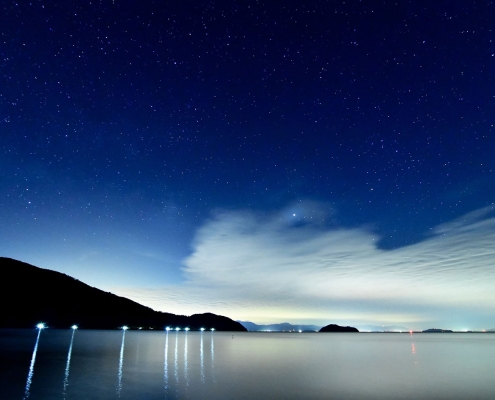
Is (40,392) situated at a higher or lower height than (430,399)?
higher

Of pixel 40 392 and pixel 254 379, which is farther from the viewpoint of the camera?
pixel 254 379

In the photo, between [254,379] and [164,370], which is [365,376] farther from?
[164,370]

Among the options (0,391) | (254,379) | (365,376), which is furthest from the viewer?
(365,376)

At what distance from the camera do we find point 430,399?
99.8 ft

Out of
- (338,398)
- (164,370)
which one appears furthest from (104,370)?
(338,398)

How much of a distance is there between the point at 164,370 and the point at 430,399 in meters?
30.1

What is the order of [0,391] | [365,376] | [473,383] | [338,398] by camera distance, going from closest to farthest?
1. [0,391]
2. [338,398]
3. [473,383]
4. [365,376]

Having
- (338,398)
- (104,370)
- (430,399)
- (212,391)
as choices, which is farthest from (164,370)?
(430,399)

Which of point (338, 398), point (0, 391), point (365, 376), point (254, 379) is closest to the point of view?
point (0, 391)

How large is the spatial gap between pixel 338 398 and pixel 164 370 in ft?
77.9

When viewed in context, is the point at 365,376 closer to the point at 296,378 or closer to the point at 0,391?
the point at 296,378

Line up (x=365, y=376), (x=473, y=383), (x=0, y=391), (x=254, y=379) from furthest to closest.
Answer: (x=365, y=376) < (x=473, y=383) < (x=254, y=379) < (x=0, y=391)

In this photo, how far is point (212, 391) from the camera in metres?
30.7

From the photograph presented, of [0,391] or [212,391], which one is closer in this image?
[0,391]
